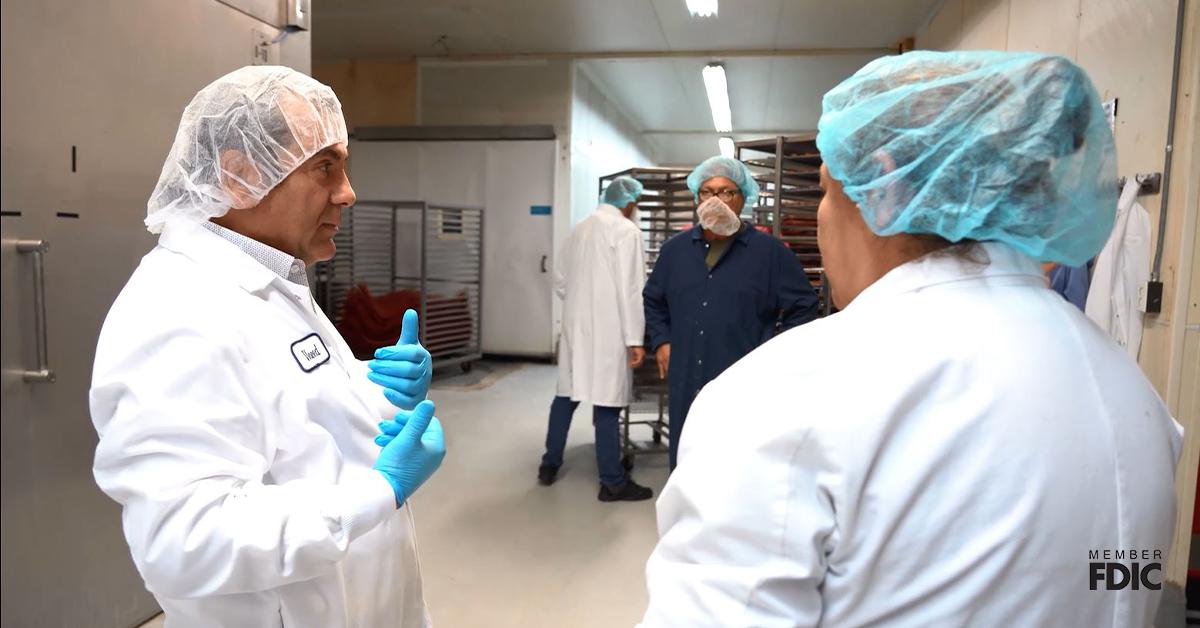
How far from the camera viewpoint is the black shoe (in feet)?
12.1

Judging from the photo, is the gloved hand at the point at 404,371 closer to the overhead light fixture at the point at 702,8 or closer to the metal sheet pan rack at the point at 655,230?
the metal sheet pan rack at the point at 655,230

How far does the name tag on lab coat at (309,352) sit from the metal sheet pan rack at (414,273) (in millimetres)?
5147

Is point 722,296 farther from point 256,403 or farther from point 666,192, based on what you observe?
point 256,403

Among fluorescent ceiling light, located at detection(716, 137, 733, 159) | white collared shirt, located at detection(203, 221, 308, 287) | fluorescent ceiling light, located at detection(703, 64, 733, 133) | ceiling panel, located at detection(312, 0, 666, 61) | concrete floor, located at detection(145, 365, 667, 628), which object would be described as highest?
ceiling panel, located at detection(312, 0, 666, 61)

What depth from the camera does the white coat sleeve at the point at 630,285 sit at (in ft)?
12.2

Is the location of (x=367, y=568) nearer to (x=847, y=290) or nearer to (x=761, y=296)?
(x=847, y=290)

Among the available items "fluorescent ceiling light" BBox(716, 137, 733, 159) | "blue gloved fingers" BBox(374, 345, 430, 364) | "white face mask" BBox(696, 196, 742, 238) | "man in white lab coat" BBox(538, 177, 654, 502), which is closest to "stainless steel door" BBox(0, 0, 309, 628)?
"blue gloved fingers" BBox(374, 345, 430, 364)

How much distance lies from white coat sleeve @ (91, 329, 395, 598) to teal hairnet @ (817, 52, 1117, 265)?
2.70 feet

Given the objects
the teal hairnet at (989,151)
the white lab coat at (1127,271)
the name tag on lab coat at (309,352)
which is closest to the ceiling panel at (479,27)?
the white lab coat at (1127,271)

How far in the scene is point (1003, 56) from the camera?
0.83 meters

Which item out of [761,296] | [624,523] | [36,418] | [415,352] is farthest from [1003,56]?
[624,523]

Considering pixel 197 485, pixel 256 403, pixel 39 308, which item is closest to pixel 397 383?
pixel 256 403

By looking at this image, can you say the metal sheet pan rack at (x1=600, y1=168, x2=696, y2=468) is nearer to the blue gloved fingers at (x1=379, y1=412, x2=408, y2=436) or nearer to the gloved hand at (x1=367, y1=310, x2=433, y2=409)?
the gloved hand at (x1=367, y1=310, x2=433, y2=409)

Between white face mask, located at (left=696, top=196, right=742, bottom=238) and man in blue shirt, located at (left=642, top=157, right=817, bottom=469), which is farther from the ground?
white face mask, located at (left=696, top=196, right=742, bottom=238)
